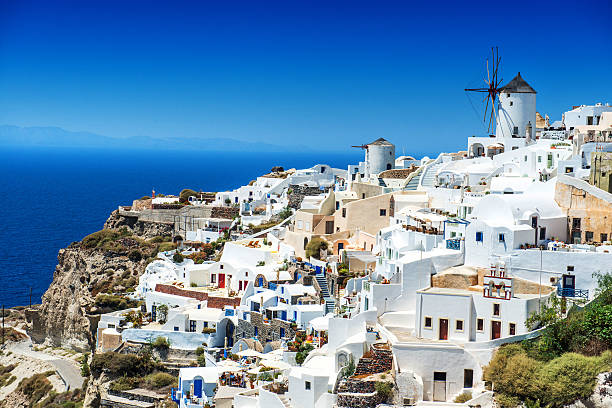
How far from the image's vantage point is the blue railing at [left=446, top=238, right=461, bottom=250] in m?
31.4

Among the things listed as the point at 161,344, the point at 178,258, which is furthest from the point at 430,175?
the point at 161,344

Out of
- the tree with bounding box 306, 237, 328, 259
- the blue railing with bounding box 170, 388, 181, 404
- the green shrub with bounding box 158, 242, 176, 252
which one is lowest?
the blue railing with bounding box 170, 388, 181, 404

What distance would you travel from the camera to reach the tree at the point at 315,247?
140ft

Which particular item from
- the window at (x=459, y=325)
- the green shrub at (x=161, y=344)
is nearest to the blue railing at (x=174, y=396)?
the green shrub at (x=161, y=344)

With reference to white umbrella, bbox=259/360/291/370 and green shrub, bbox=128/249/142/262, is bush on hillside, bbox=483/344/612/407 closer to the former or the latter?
white umbrella, bbox=259/360/291/370

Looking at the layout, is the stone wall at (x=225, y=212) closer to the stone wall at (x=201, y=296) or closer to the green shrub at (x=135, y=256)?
the green shrub at (x=135, y=256)

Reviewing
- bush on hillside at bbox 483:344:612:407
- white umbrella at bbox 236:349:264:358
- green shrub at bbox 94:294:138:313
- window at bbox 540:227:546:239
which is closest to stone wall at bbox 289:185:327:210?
green shrub at bbox 94:294:138:313

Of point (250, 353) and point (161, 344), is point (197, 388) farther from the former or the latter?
point (161, 344)

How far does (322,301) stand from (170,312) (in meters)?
8.79

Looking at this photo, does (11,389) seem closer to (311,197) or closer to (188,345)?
(188,345)

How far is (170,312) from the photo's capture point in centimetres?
4100

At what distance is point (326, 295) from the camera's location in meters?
37.2

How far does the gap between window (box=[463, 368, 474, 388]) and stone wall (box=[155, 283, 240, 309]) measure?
16501mm

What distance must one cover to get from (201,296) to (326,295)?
27.7ft
